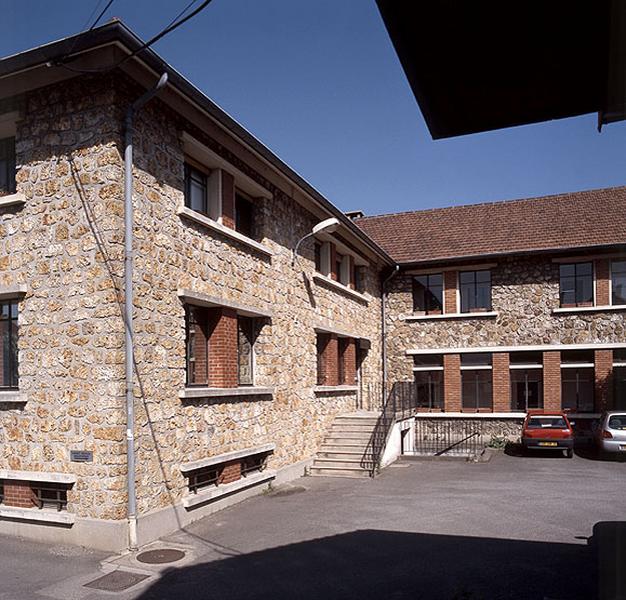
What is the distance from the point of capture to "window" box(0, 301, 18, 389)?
10.4 metres

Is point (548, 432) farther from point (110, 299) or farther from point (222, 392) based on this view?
point (110, 299)

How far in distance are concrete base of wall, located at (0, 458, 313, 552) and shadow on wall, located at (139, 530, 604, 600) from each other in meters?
1.34

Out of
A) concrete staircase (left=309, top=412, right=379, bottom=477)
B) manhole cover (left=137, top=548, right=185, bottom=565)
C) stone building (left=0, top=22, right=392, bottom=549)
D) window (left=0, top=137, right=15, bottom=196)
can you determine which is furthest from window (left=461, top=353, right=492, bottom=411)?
window (left=0, top=137, right=15, bottom=196)

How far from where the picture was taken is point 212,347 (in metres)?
12.2

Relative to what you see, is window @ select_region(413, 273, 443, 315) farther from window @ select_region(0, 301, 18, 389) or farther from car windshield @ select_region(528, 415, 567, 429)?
window @ select_region(0, 301, 18, 389)

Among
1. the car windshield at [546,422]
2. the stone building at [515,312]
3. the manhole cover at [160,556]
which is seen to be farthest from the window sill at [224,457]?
the stone building at [515,312]

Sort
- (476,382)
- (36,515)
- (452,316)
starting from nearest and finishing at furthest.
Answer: (36,515), (476,382), (452,316)

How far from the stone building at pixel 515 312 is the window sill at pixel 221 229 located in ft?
36.2

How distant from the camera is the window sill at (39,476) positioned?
31.0 ft

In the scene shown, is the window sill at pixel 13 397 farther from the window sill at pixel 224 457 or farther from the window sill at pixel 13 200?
the window sill at pixel 13 200

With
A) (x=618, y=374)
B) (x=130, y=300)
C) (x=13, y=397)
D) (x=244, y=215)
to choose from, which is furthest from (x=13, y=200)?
(x=618, y=374)

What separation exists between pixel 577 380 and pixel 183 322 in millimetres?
15982

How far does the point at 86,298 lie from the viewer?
379 inches

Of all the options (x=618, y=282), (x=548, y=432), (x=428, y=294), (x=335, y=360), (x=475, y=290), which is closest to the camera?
(x=335, y=360)
